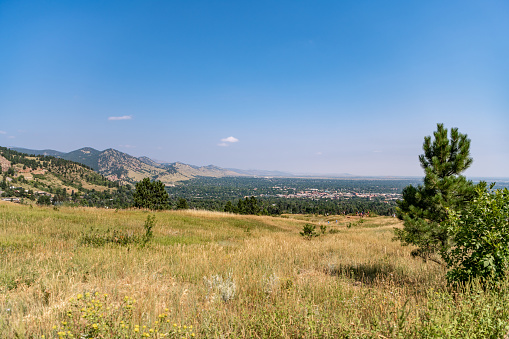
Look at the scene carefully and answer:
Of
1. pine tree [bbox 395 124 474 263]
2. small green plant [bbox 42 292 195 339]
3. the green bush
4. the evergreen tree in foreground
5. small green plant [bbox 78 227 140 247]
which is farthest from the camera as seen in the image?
the evergreen tree in foreground

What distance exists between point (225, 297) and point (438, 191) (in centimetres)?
733

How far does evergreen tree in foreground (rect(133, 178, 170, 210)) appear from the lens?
166 feet

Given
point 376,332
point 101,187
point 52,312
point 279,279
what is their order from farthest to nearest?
point 101,187 < point 279,279 < point 52,312 < point 376,332

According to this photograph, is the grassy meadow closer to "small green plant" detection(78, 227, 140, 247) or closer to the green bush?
"small green plant" detection(78, 227, 140, 247)

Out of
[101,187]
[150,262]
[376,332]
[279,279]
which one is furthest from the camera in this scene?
[101,187]

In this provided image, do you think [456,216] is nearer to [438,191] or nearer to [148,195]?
[438,191]

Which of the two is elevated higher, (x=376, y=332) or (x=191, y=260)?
(x=376, y=332)

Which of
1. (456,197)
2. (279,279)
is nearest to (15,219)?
(279,279)

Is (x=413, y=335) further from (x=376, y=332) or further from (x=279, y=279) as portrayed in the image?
(x=279, y=279)

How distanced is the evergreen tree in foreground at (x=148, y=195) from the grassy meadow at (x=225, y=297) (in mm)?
44428

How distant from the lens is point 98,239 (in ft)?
31.2

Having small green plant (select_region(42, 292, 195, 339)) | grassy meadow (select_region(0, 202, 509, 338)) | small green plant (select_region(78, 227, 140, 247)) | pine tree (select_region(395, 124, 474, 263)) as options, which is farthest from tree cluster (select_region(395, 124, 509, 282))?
small green plant (select_region(78, 227, 140, 247))

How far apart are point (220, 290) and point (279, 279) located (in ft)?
4.72

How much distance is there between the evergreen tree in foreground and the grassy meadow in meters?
44.4
